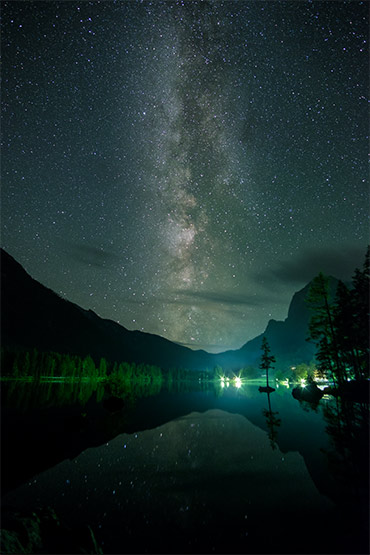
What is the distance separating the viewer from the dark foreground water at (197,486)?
5293 millimetres

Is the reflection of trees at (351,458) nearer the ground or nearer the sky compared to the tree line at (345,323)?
nearer the ground

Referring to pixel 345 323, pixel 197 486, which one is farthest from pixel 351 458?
pixel 345 323

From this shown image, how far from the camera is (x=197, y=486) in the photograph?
804 centimetres

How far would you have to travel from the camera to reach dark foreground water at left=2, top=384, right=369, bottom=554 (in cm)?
529

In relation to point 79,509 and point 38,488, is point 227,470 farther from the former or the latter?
point 38,488

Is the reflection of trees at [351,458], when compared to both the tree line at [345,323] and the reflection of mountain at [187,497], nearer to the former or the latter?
the reflection of mountain at [187,497]

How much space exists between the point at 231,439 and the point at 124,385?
19202mm

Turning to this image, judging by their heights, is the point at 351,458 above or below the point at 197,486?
above

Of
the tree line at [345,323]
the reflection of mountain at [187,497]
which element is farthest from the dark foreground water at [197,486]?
the tree line at [345,323]

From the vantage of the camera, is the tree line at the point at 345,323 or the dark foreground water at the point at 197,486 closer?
the dark foreground water at the point at 197,486

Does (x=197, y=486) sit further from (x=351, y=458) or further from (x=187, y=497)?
(x=351, y=458)

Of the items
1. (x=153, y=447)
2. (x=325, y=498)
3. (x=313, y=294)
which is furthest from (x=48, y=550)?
(x=313, y=294)

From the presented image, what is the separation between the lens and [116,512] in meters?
6.55

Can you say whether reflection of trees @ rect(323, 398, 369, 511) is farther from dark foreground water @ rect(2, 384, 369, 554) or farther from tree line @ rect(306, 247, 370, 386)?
tree line @ rect(306, 247, 370, 386)
